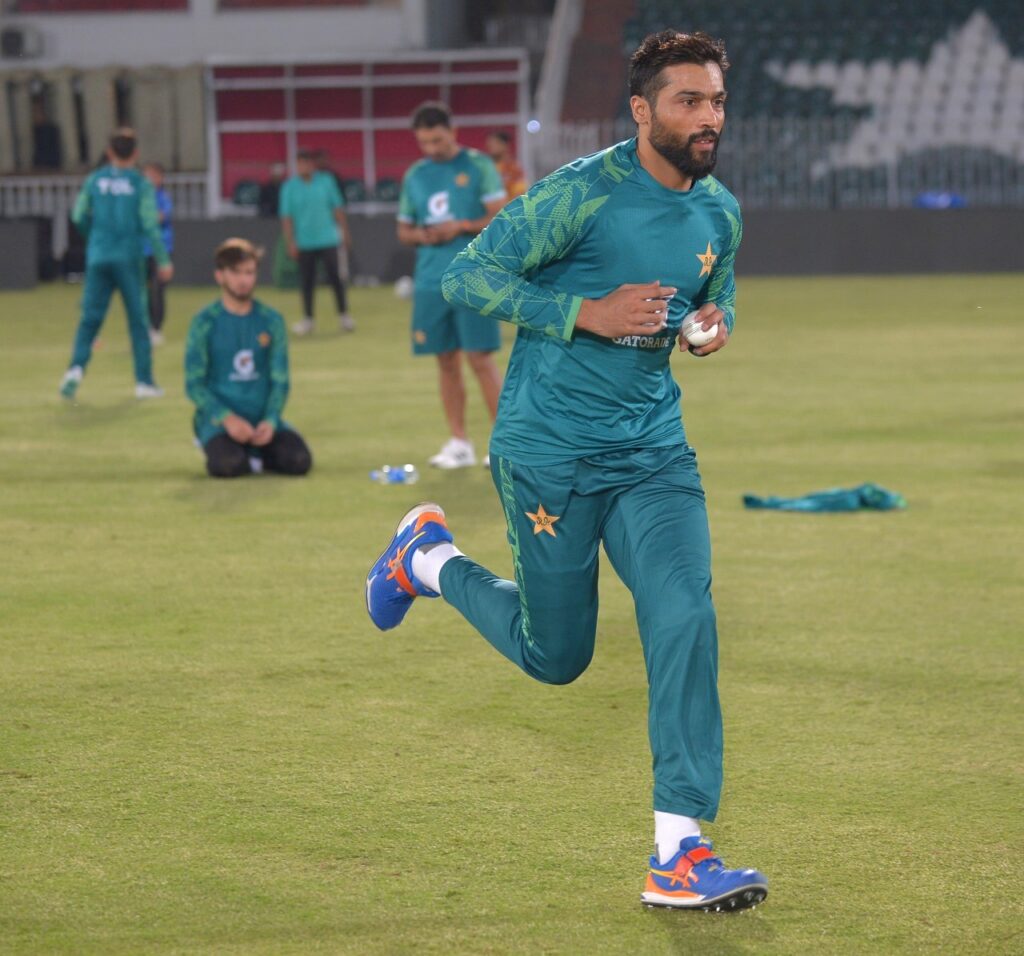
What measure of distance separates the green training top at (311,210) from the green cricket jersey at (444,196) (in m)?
10.4

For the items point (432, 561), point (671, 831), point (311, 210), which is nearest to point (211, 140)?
point (311, 210)

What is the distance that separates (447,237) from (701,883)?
23.5ft

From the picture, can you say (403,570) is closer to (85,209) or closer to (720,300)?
(720,300)

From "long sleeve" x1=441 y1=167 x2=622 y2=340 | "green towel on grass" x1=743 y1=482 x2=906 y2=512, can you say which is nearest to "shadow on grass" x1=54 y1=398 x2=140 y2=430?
"green towel on grass" x1=743 y1=482 x2=906 y2=512

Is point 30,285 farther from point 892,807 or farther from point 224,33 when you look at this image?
point 892,807

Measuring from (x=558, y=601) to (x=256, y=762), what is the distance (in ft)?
4.15

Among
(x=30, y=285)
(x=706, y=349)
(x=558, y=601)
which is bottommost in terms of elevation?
(x=30, y=285)

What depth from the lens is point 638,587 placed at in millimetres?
4293

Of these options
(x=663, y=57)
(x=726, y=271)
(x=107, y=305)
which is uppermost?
(x=663, y=57)

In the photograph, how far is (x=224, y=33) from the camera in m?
36.0

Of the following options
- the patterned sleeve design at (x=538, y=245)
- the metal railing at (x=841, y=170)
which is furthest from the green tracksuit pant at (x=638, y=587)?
the metal railing at (x=841, y=170)

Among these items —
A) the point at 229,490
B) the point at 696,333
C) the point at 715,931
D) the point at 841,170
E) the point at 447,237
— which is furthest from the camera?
the point at 841,170

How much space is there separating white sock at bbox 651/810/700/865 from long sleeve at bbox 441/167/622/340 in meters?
1.18

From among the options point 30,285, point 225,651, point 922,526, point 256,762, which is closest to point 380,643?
point 225,651
